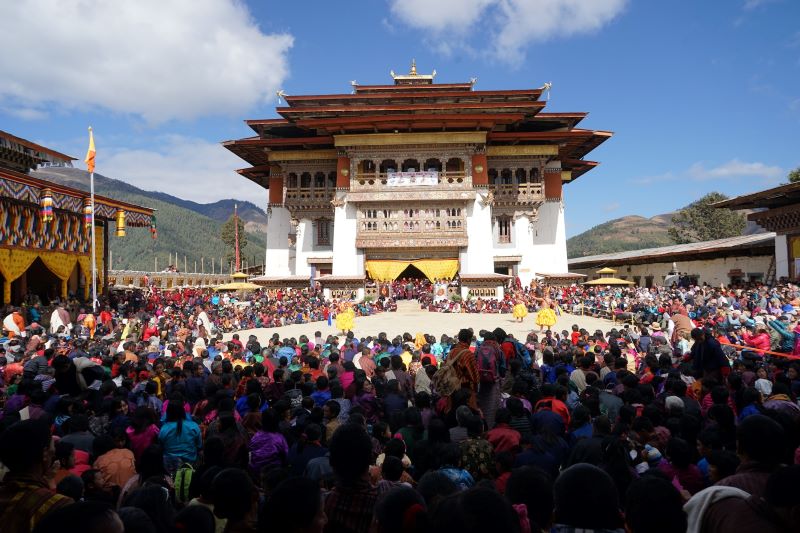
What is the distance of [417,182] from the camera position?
101 ft

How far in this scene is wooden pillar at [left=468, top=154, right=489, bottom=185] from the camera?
1227 inches

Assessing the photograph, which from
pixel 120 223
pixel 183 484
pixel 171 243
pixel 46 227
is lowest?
pixel 183 484

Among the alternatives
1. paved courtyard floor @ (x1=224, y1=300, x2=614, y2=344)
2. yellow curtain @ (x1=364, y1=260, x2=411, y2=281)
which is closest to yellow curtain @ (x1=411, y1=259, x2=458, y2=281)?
yellow curtain @ (x1=364, y1=260, x2=411, y2=281)

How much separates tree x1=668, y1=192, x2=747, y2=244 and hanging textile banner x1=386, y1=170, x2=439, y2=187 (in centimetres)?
3876

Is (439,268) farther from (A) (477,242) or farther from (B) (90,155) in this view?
(B) (90,155)

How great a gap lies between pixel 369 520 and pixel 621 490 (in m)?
2.28

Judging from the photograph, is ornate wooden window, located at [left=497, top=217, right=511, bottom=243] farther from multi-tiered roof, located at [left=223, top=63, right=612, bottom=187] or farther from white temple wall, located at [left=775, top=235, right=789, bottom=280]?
white temple wall, located at [left=775, top=235, right=789, bottom=280]

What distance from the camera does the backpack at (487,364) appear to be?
7.03m

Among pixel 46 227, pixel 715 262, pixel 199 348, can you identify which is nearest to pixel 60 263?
pixel 46 227

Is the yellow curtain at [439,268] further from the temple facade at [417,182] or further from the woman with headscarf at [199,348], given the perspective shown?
the woman with headscarf at [199,348]

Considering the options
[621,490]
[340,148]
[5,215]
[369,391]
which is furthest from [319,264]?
[621,490]

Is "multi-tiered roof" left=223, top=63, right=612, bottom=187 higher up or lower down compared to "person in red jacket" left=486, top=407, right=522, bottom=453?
higher up

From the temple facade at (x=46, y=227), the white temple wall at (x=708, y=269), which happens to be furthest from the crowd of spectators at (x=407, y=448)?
the white temple wall at (x=708, y=269)

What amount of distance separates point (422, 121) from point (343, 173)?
606 centimetres
